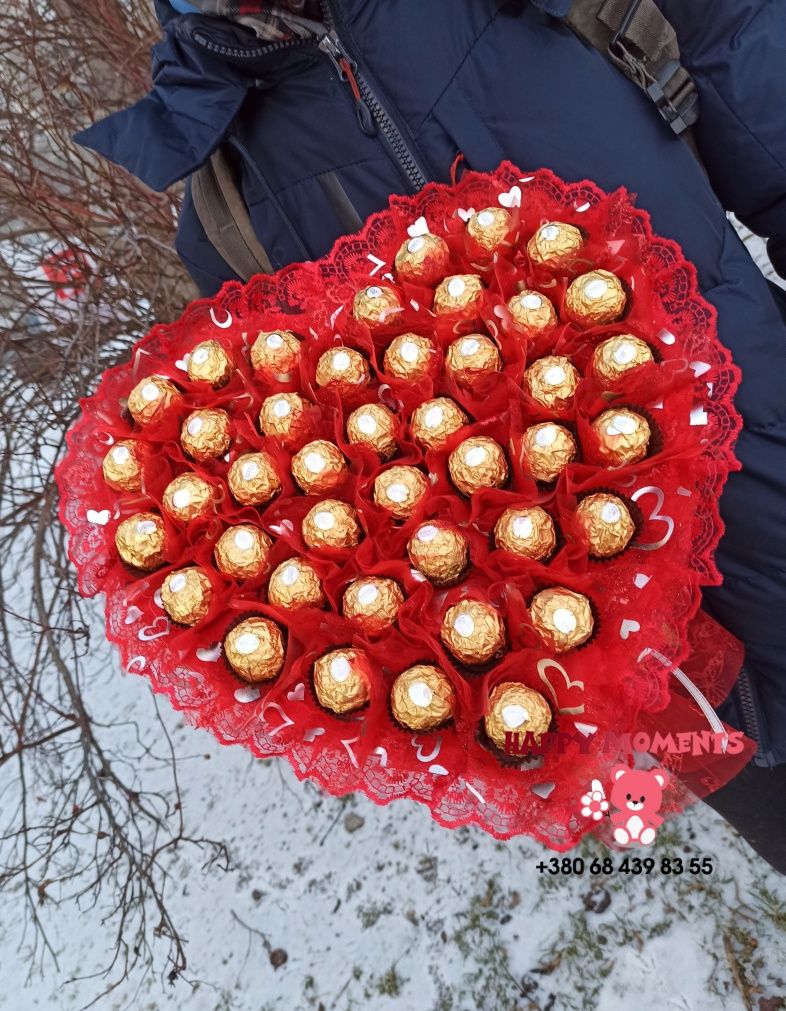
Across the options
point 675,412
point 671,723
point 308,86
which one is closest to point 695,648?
point 671,723

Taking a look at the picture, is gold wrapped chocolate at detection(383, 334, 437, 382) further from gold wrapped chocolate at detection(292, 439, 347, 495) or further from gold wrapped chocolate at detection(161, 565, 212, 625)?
gold wrapped chocolate at detection(161, 565, 212, 625)

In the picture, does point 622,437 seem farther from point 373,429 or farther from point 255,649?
point 255,649

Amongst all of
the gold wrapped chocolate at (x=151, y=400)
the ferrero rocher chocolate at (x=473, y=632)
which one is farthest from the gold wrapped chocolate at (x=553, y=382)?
the gold wrapped chocolate at (x=151, y=400)

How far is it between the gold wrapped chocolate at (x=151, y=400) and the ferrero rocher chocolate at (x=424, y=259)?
0.34 metres

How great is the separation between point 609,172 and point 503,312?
0.89 ft

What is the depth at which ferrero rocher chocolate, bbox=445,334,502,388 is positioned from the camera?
2.62 feet

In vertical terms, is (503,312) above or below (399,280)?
below

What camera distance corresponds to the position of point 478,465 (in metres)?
0.75

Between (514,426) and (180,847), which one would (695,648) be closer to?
(514,426)

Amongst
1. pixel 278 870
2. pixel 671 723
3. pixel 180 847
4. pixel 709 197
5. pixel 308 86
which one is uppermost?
pixel 308 86

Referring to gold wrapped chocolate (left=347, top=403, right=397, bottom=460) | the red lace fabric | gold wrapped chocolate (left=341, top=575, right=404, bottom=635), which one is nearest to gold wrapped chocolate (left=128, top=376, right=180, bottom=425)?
the red lace fabric

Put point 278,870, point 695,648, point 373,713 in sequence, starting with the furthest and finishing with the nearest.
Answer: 1. point 278,870
2. point 695,648
3. point 373,713

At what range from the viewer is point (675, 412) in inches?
29.5

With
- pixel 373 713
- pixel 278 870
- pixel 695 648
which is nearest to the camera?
pixel 373 713
